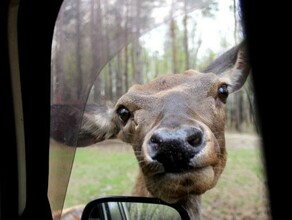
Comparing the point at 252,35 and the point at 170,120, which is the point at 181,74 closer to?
the point at 170,120

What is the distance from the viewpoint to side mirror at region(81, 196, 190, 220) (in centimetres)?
229

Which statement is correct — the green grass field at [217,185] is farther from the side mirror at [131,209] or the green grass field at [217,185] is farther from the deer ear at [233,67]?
the deer ear at [233,67]

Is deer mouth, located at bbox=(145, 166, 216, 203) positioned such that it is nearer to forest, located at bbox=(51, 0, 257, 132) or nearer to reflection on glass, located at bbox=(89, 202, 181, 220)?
reflection on glass, located at bbox=(89, 202, 181, 220)

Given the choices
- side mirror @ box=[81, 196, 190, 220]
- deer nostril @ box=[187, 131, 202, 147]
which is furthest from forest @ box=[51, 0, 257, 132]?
side mirror @ box=[81, 196, 190, 220]

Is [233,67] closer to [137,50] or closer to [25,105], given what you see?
[137,50]

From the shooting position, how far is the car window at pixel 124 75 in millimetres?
2244

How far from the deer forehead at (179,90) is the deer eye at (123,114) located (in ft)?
0.22

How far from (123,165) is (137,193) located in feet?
0.44

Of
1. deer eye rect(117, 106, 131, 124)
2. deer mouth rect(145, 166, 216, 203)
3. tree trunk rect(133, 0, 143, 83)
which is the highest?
tree trunk rect(133, 0, 143, 83)

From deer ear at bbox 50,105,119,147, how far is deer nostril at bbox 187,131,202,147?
0.41 metres

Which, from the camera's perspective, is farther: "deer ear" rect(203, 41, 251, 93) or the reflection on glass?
the reflection on glass

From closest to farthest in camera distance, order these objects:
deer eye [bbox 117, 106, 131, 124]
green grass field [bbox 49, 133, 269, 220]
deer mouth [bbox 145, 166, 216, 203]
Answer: green grass field [bbox 49, 133, 269, 220] → deer mouth [bbox 145, 166, 216, 203] → deer eye [bbox 117, 106, 131, 124]

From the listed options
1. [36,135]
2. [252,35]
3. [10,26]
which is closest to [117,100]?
[36,135]

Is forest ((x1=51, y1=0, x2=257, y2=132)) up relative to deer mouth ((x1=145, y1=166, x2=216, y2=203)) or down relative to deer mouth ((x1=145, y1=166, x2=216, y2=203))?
up
